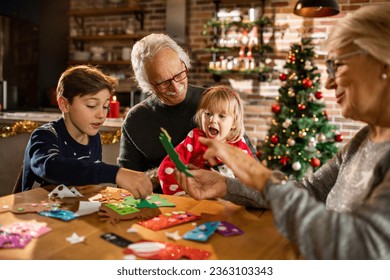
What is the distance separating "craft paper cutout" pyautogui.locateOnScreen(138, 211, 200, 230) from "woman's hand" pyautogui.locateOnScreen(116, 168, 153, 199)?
0.54 feet

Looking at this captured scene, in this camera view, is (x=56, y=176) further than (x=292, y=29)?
No

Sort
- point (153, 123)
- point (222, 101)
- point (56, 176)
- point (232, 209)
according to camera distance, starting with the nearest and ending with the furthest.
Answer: point (232, 209) → point (56, 176) → point (222, 101) → point (153, 123)

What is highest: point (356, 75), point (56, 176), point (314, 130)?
point (356, 75)

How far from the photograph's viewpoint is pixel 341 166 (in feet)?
4.53

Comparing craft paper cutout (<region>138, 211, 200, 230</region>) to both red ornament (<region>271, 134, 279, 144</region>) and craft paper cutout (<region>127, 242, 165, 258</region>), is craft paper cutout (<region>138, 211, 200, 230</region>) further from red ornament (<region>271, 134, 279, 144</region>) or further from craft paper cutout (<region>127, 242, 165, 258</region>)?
red ornament (<region>271, 134, 279, 144</region>)

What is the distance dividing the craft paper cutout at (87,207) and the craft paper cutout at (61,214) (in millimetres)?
25

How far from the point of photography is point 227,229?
129 cm

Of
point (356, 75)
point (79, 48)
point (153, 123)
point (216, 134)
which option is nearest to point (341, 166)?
point (356, 75)

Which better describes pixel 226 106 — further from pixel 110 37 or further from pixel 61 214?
pixel 110 37

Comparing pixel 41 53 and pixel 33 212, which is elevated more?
pixel 41 53

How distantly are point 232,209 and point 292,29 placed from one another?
180 inches

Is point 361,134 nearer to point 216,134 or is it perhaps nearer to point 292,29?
point 216,134

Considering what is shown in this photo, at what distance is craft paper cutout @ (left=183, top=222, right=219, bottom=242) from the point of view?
1.20 m

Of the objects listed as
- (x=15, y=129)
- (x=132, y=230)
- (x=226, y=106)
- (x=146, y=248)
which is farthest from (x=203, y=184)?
(x=15, y=129)
